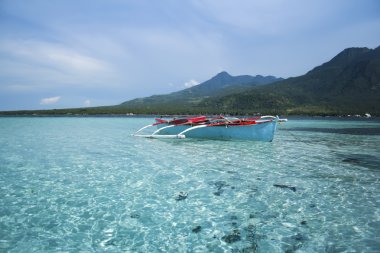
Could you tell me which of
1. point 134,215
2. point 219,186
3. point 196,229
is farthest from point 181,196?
point 196,229

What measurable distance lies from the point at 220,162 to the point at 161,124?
1772 cm

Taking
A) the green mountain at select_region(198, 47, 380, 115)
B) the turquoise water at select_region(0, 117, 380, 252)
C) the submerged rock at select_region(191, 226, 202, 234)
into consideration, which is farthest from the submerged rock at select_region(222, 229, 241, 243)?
the green mountain at select_region(198, 47, 380, 115)

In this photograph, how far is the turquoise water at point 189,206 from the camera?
21.2 feet

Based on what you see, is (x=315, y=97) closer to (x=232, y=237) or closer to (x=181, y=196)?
(x=181, y=196)

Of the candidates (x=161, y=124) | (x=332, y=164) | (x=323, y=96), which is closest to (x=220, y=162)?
(x=332, y=164)

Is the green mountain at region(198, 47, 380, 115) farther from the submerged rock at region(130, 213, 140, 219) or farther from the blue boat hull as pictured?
the submerged rock at region(130, 213, 140, 219)

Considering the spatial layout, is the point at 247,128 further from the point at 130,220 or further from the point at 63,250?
the point at 63,250

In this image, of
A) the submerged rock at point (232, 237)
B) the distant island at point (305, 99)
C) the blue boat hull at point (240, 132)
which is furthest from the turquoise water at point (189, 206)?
the distant island at point (305, 99)

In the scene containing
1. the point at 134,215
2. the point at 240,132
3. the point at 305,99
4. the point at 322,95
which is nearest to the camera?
the point at 134,215

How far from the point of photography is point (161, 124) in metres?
32.5

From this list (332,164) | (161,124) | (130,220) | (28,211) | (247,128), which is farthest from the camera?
(161,124)

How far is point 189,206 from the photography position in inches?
346

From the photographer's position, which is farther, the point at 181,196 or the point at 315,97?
the point at 315,97

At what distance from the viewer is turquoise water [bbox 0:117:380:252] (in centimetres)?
646
